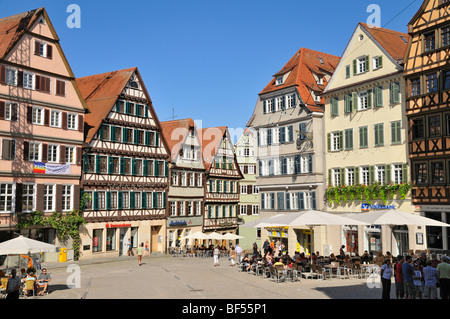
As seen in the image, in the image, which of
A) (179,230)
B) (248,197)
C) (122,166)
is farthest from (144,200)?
(248,197)

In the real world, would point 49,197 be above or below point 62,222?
above

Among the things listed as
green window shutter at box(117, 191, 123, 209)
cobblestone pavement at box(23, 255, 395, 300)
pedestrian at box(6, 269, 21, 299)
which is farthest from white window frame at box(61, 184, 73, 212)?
pedestrian at box(6, 269, 21, 299)

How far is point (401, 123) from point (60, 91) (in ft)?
82.6

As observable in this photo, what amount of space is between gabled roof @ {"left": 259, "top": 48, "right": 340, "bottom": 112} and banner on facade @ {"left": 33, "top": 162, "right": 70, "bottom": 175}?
769 inches

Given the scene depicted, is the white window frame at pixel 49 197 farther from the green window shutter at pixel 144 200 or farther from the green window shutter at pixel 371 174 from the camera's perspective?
the green window shutter at pixel 371 174

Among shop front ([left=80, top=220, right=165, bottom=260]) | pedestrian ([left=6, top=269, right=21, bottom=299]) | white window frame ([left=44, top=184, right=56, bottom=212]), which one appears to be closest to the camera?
pedestrian ([left=6, top=269, right=21, bottom=299])

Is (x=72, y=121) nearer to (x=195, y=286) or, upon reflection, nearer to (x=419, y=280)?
(x=195, y=286)

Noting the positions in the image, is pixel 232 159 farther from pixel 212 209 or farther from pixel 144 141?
pixel 144 141

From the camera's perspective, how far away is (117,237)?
4609 cm

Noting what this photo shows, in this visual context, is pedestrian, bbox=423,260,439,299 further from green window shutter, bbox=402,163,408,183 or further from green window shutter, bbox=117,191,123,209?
green window shutter, bbox=117,191,123,209

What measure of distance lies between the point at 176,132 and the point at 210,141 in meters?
7.56

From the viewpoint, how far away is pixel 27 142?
37.3 metres

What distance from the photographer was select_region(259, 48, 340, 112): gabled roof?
45.2 m

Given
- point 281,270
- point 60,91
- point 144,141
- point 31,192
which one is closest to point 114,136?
point 144,141
